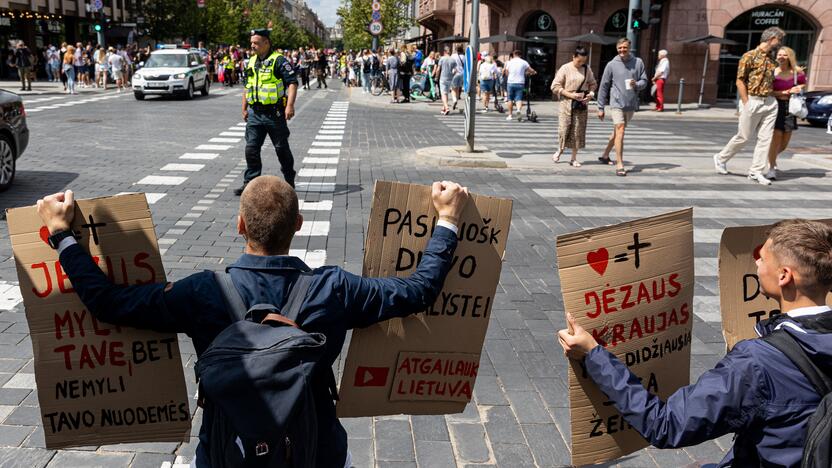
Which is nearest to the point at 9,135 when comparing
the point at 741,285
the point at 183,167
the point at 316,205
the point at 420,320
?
the point at 183,167

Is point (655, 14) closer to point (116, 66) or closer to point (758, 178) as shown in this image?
point (758, 178)

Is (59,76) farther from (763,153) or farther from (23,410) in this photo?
(23,410)

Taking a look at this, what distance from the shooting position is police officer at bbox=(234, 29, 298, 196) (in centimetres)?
838

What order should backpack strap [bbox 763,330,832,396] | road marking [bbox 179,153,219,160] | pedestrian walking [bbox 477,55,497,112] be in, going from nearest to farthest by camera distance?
backpack strap [bbox 763,330,832,396], road marking [bbox 179,153,219,160], pedestrian walking [bbox 477,55,497,112]

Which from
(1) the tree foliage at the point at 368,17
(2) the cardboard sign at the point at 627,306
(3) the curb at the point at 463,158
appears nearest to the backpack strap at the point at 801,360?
(2) the cardboard sign at the point at 627,306

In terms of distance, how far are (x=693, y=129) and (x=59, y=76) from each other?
3066 cm

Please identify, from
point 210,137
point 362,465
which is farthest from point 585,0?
point 362,465

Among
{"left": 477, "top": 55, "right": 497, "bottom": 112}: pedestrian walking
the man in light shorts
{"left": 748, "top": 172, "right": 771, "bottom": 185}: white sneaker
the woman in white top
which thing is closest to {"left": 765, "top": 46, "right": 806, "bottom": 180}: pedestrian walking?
{"left": 748, "top": 172, "right": 771, "bottom": 185}: white sneaker

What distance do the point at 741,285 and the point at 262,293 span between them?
158cm

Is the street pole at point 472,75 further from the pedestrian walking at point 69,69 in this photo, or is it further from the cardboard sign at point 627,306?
the pedestrian walking at point 69,69

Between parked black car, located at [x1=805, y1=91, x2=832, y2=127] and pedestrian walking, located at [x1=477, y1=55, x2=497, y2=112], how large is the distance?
891cm

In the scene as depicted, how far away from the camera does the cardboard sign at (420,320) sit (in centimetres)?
242

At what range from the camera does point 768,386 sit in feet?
6.17

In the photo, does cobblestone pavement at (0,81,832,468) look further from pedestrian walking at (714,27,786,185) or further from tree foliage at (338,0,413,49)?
tree foliage at (338,0,413,49)
